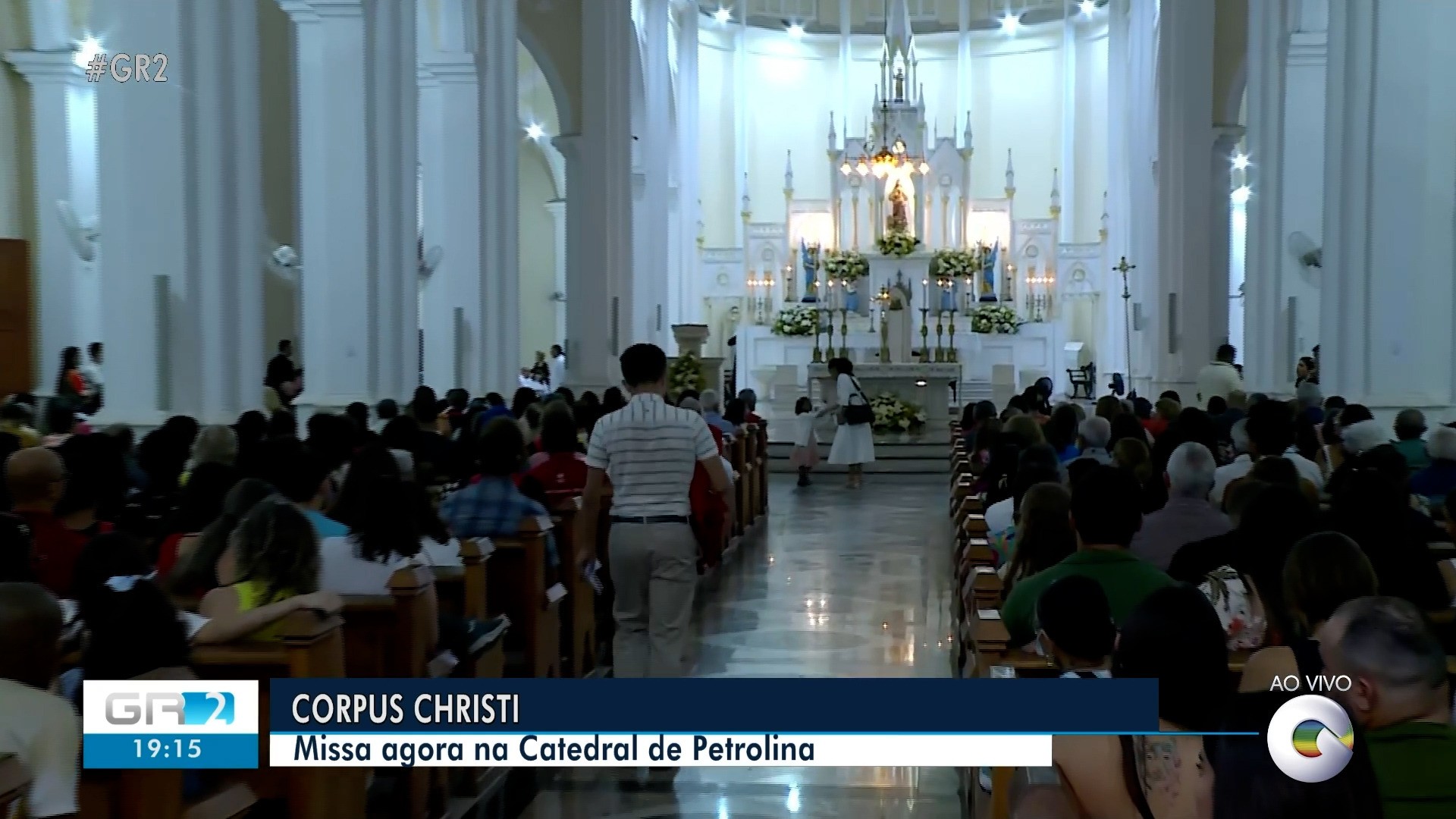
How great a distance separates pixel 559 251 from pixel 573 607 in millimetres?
23302

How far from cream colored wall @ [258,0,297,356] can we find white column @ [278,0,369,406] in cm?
458

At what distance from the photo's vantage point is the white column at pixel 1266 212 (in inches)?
611

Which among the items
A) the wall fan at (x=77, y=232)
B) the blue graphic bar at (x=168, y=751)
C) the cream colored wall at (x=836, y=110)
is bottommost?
the blue graphic bar at (x=168, y=751)

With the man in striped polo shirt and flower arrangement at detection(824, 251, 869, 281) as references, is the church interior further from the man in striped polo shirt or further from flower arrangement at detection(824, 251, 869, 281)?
flower arrangement at detection(824, 251, 869, 281)

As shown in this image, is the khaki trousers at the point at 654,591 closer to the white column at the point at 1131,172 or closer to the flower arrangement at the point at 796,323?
the white column at the point at 1131,172

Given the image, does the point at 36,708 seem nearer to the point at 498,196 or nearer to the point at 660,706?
the point at 660,706

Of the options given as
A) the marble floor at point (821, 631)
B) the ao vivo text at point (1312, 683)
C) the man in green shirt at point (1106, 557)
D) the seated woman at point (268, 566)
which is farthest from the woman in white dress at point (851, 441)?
the ao vivo text at point (1312, 683)

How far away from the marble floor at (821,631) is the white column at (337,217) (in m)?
3.93

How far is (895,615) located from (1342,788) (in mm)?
7828

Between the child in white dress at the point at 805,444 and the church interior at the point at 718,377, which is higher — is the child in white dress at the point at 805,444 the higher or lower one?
the lower one

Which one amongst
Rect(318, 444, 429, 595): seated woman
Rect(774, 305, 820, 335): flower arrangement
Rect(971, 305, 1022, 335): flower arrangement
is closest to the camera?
Rect(318, 444, 429, 595): seated woman


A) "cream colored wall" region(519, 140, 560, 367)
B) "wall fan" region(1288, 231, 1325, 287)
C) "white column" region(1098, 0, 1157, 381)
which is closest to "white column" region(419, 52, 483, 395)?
"wall fan" region(1288, 231, 1325, 287)

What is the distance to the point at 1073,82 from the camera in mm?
34250

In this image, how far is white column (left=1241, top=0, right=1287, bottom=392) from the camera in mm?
15508
